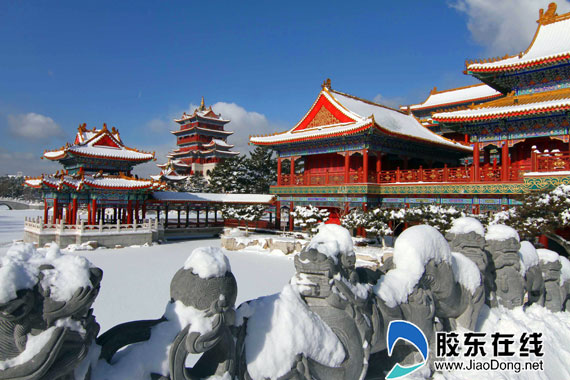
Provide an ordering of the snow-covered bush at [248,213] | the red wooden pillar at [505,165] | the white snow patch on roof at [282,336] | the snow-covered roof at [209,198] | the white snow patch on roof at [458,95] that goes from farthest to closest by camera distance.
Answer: the white snow patch on roof at [458,95], the snow-covered roof at [209,198], the snow-covered bush at [248,213], the red wooden pillar at [505,165], the white snow patch on roof at [282,336]

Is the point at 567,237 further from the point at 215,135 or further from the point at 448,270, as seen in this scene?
the point at 215,135

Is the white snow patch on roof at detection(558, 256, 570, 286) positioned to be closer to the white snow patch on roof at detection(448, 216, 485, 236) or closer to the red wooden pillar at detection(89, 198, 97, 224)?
the white snow patch on roof at detection(448, 216, 485, 236)

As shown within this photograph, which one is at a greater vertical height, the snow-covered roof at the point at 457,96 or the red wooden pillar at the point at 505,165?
the snow-covered roof at the point at 457,96

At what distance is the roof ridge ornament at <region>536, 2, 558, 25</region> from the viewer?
16.2 meters

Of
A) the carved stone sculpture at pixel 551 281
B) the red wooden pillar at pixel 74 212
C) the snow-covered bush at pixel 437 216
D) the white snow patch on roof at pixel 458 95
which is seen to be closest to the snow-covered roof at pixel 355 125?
the snow-covered bush at pixel 437 216

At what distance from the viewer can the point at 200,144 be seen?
52000 mm

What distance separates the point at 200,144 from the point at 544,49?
4292cm

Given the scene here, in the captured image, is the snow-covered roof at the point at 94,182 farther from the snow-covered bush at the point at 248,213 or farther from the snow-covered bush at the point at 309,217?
the snow-covered bush at the point at 309,217

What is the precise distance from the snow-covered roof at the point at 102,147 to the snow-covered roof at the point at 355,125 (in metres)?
6.79

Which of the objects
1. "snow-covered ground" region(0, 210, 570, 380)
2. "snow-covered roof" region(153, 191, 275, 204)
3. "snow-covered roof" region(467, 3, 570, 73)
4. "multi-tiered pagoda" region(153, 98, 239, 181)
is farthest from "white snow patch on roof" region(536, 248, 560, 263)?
"multi-tiered pagoda" region(153, 98, 239, 181)

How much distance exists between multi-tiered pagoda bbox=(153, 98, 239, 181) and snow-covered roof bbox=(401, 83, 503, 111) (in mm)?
27603

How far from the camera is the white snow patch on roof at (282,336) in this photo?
3119mm

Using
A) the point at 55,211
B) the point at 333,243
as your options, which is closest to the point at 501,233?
the point at 333,243

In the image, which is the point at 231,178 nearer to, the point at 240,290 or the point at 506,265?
the point at 240,290
